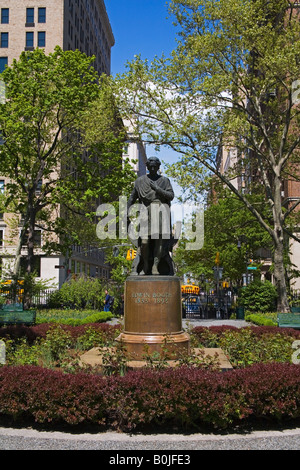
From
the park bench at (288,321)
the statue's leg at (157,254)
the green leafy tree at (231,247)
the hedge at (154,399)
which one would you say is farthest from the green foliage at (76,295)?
the hedge at (154,399)

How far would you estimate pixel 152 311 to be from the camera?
33.0 ft

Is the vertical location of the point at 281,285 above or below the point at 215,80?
below

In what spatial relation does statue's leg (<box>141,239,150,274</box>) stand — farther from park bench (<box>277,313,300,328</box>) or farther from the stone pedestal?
park bench (<box>277,313,300,328</box>)

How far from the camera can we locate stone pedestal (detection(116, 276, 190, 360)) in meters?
9.98

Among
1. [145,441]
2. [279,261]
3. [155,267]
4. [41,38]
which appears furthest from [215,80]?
[41,38]

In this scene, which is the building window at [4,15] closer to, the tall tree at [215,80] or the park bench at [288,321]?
the tall tree at [215,80]

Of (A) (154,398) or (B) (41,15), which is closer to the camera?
(A) (154,398)

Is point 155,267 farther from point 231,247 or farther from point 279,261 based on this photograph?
point 231,247

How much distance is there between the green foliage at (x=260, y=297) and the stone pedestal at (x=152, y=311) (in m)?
20.5

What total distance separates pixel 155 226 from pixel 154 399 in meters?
4.72

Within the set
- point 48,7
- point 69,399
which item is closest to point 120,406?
point 69,399
